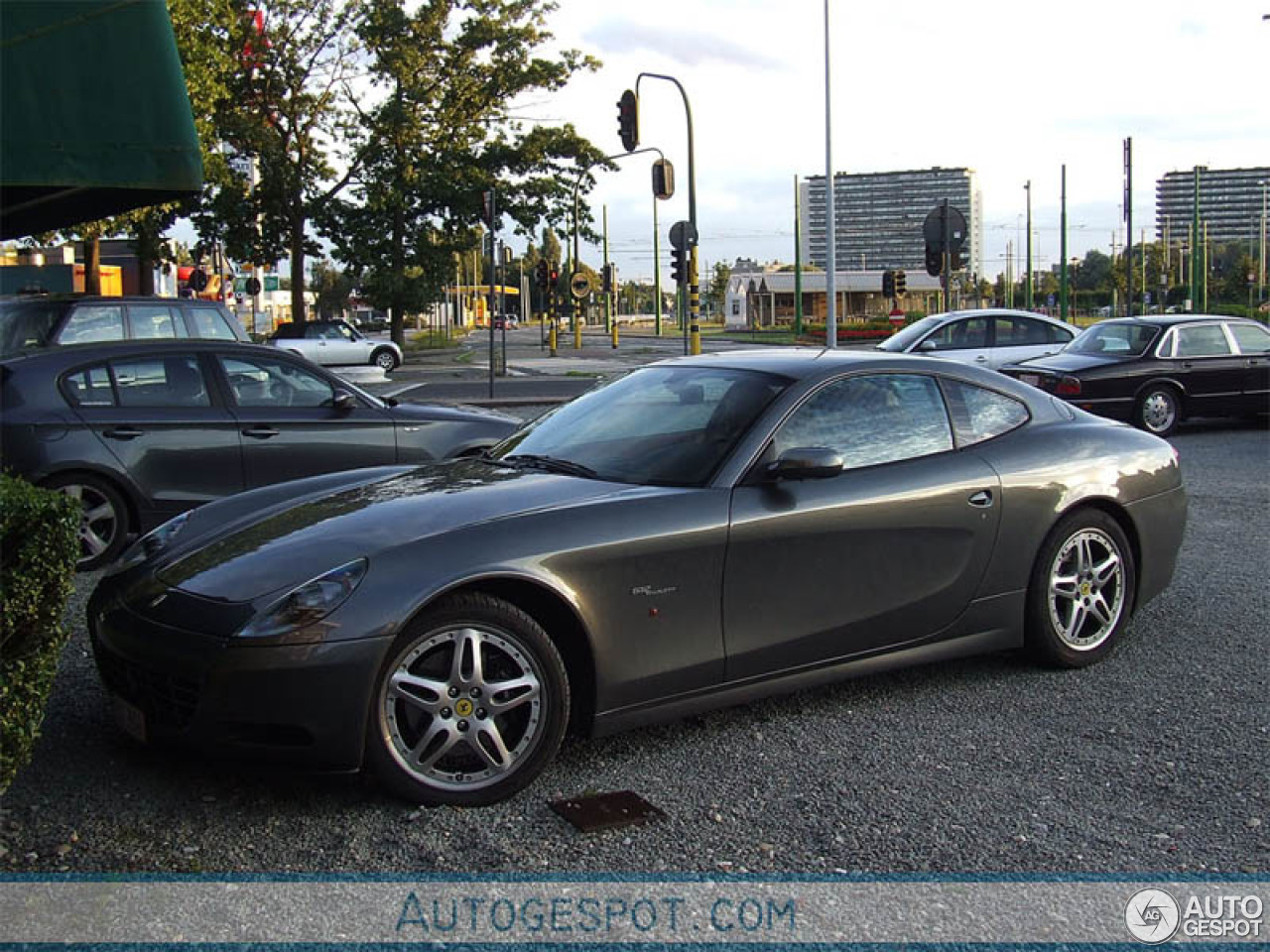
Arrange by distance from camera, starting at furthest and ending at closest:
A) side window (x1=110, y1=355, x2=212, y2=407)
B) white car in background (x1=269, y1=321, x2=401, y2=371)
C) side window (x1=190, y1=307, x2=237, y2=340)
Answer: white car in background (x1=269, y1=321, x2=401, y2=371) < side window (x1=190, y1=307, x2=237, y2=340) < side window (x1=110, y1=355, x2=212, y2=407)

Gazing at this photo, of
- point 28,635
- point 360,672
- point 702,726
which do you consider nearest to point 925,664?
point 702,726

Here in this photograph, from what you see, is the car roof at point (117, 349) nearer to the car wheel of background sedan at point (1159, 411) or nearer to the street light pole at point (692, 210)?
the car wheel of background sedan at point (1159, 411)

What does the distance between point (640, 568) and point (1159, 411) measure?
12137 mm

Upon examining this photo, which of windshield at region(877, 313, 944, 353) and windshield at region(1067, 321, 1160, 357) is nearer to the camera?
windshield at region(1067, 321, 1160, 357)

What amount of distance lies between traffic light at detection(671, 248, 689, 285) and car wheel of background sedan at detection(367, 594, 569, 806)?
2282 cm

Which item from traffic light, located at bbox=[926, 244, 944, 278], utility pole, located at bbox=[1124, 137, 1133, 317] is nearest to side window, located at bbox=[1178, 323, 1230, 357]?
traffic light, located at bbox=[926, 244, 944, 278]

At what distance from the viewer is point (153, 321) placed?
11.9m

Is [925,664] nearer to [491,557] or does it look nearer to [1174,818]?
[1174,818]

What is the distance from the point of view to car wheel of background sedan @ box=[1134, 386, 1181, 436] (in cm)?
1445

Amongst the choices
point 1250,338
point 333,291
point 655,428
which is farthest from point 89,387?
point 333,291

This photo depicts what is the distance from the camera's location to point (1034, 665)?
5.17 m

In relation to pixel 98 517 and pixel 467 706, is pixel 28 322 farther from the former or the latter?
pixel 467 706

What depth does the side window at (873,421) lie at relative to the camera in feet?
15.2

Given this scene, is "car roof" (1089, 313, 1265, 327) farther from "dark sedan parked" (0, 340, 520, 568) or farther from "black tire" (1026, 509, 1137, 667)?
"black tire" (1026, 509, 1137, 667)
